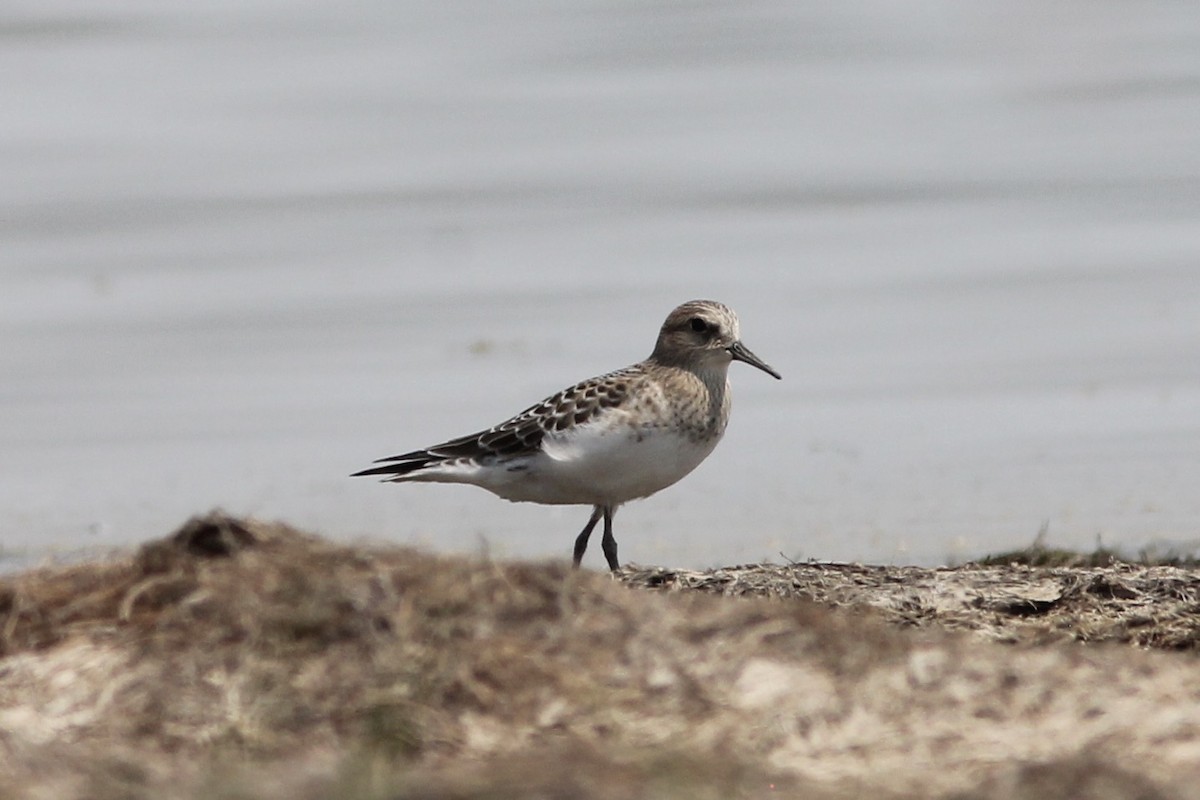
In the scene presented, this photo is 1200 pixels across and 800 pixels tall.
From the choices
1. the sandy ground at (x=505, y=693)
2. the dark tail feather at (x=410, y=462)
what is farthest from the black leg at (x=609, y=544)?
the sandy ground at (x=505, y=693)

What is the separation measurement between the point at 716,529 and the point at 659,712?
17.2 feet

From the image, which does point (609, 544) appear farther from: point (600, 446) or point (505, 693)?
point (505, 693)

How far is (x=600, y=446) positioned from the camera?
9.30 metres

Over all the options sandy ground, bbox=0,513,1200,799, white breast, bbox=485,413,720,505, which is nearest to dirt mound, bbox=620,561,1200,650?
white breast, bbox=485,413,720,505

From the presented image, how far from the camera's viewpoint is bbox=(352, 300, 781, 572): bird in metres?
9.34

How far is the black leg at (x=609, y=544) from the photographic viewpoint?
925cm

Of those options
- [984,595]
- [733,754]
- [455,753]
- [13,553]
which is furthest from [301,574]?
[13,553]

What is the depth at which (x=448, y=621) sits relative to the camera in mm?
5668

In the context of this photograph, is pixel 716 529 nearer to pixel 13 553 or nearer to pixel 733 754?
pixel 13 553

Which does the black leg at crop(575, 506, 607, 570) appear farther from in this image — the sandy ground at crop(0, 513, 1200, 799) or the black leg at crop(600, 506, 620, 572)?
the sandy ground at crop(0, 513, 1200, 799)

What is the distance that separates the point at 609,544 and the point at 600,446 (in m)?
0.45

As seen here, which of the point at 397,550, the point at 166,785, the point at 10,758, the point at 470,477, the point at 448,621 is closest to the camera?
the point at 166,785

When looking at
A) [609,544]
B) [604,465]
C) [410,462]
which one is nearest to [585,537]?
[609,544]

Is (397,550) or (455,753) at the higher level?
(397,550)
